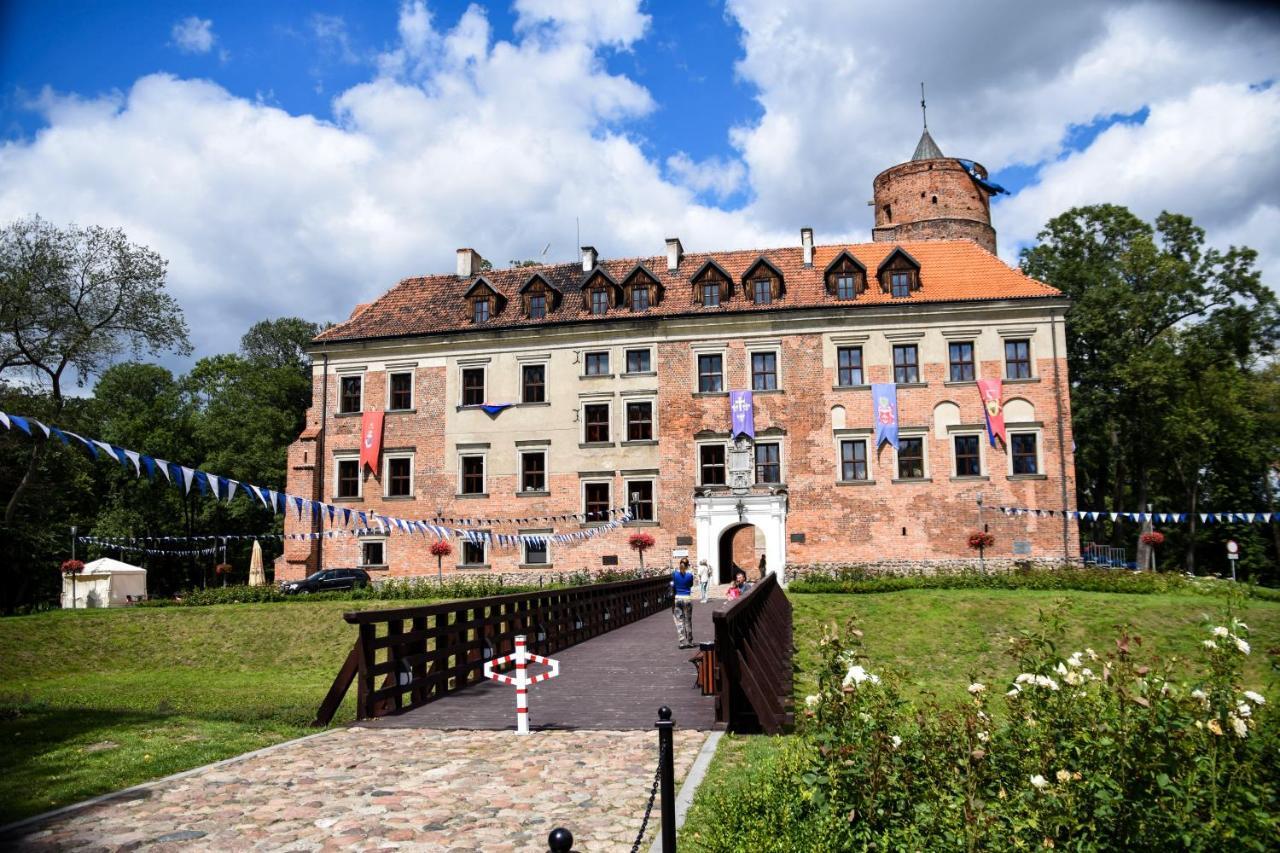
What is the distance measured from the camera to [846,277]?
126ft

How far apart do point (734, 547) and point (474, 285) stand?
690 inches

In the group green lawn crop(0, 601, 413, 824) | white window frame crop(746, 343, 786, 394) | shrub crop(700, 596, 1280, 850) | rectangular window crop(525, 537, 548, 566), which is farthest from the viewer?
rectangular window crop(525, 537, 548, 566)

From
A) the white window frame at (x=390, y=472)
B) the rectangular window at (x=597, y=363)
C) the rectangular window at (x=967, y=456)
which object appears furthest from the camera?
the white window frame at (x=390, y=472)

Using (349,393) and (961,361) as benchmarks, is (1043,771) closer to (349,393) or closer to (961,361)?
(961,361)

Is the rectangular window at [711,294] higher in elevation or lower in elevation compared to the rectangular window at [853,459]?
higher

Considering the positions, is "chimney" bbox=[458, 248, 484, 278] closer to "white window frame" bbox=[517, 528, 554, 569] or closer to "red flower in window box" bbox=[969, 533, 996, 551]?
"white window frame" bbox=[517, 528, 554, 569]

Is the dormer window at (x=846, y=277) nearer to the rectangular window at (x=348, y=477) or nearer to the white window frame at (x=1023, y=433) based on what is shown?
the white window frame at (x=1023, y=433)

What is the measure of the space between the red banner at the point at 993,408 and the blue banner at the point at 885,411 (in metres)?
3.45

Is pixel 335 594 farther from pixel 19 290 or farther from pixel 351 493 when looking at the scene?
pixel 19 290

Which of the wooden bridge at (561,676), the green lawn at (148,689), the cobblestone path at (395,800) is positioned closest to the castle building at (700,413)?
the green lawn at (148,689)

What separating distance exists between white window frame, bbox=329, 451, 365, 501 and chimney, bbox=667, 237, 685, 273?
647 inches

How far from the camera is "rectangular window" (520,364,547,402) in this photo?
39.7 metres

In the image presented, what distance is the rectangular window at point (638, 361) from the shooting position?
38844mm

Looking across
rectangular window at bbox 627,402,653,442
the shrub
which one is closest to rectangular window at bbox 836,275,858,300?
rectangular window at bbox 627,402,653,442
